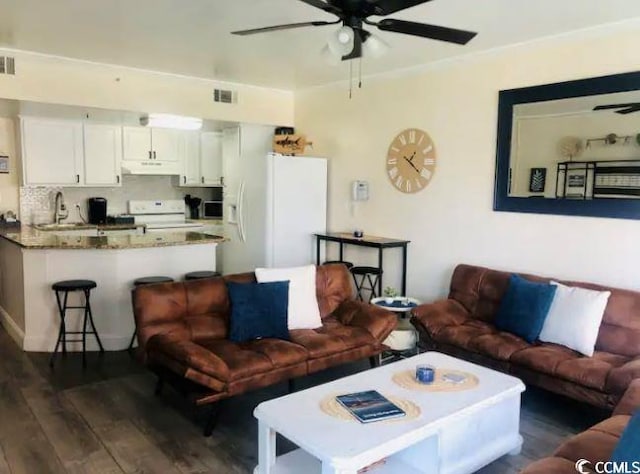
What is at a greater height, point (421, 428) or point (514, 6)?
point (514, 6)

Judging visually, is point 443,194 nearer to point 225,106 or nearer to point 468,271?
point 468,271

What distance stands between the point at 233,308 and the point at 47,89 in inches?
113

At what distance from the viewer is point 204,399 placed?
2.95 m

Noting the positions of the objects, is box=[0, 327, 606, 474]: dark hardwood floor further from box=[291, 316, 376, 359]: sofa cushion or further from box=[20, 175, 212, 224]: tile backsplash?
box=[20, 175, 212, 224]: tile backsplash

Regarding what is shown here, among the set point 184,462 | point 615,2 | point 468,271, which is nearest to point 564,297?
point 468,271

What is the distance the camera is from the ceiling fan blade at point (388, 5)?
2390mm

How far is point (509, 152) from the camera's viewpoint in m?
4.29

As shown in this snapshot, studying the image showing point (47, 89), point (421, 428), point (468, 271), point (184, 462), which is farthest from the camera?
point (47, 89)

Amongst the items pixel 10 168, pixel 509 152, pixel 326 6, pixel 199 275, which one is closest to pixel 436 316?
pixel 509 152

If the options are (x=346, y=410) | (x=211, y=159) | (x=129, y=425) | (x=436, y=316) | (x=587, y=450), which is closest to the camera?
(x=587, y=450)

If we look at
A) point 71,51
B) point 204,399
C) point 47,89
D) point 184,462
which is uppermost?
point 71,51

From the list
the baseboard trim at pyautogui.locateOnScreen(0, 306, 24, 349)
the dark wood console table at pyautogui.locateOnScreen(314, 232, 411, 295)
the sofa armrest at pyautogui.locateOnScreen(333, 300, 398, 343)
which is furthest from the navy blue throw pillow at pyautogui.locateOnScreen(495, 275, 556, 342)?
the baseboard trim at pyautogui.locateOnScreen(0, 306, 24, 349)

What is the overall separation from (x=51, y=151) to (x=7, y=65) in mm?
1655

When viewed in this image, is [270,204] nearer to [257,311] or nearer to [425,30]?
[257,311]
